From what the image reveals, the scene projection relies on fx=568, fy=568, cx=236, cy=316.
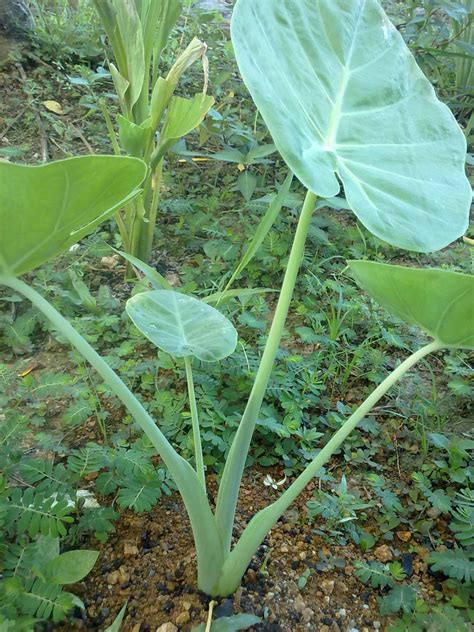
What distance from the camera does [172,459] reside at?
0.74 metres

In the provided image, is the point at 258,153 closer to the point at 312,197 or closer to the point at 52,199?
the point at 312,197

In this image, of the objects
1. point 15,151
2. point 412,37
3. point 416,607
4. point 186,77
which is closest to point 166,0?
point 15,151

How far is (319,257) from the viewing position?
5.44 ft

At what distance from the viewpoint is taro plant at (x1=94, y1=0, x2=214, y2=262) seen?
128cm

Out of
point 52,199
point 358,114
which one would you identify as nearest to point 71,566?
point 52,199

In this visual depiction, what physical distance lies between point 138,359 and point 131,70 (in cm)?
68

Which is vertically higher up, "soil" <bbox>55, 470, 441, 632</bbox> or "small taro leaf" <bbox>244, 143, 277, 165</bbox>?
"small taro leaf" <bbox>244, 143, 277, 165</bbox>

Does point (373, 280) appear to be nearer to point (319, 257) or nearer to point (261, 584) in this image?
point (261, 584)

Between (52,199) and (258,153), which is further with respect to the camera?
(258,153)

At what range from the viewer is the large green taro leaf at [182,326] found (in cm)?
81

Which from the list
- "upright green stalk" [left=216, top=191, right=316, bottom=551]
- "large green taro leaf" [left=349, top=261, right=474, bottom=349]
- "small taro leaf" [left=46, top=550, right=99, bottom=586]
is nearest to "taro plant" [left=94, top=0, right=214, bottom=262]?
"upright green stalk" [left=216, top=191, right=316, bottom=551]

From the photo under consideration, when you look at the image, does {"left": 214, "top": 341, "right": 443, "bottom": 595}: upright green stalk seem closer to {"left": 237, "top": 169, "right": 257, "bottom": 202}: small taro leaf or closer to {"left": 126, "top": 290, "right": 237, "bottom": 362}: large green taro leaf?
{"left": 126, "top": 290, "right": 237, "bottom": 362}: large green taro leaf

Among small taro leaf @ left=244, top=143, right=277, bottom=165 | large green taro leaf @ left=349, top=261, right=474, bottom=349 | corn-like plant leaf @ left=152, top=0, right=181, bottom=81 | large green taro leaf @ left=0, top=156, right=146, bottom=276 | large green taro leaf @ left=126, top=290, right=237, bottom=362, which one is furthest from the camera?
small taro leaf @ left=244, top=143, right=277, bottom=165

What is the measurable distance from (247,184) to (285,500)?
118cm
